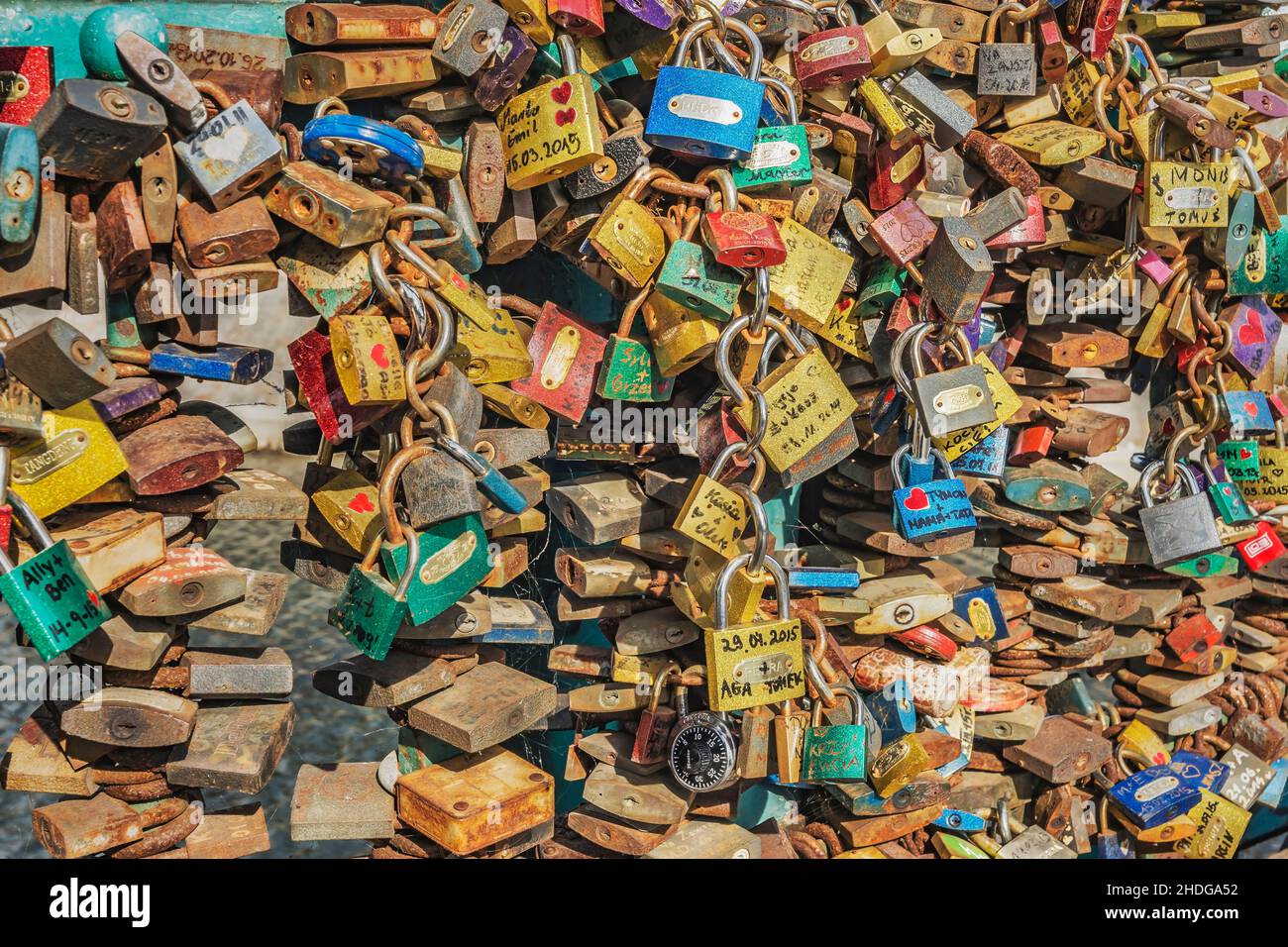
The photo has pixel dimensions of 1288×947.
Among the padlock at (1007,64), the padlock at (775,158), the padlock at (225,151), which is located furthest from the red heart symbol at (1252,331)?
the padlock at (225,151)

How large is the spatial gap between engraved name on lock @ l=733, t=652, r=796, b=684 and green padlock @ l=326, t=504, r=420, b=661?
0.61 metres

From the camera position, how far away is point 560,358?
7.34 feet

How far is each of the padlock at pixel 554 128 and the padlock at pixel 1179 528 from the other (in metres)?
1.64

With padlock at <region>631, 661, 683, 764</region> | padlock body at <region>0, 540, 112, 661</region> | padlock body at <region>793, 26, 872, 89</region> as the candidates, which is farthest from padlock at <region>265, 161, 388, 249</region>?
padlock at <region>631, 661, 683, 764</region>

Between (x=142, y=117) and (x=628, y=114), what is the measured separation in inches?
33.7

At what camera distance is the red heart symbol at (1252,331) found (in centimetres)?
295

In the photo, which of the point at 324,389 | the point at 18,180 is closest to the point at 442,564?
the point at 324,389

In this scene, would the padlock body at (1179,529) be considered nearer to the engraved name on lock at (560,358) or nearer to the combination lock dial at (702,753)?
the combination lock dial at (702,753)

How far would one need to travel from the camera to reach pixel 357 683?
217cm

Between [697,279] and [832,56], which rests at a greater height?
[832,56]

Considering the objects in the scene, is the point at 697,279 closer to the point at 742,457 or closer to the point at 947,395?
the point at 742,457

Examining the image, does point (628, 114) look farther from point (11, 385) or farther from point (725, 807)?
point (725, 807)

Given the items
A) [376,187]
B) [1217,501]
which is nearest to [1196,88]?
[1217,501]

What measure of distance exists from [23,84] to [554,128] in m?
0.84
